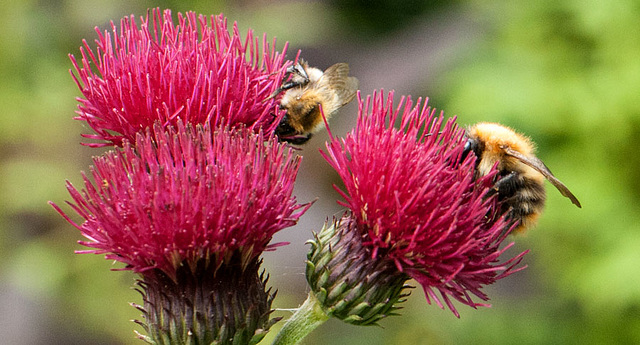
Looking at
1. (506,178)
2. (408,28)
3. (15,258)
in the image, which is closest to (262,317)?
(506,178)

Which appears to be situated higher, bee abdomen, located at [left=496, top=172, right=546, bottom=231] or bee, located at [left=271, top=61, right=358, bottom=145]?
bee, located at [left=271, top=61, right=358, bottom=145]

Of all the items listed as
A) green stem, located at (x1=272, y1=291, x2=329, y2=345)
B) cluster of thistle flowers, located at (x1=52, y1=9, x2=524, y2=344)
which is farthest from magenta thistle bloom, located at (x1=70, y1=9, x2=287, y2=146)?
green stem, located at (x1=272, y1=291, x2=329, y2=345)

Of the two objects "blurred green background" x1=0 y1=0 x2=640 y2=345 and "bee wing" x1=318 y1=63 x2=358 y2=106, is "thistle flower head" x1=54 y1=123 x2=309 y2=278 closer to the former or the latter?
"bee wing" x1=318 y1=63 x2=358 y2=106

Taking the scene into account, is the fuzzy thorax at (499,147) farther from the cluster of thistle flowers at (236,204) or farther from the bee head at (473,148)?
the cluster of thistle flowers at (236,204)

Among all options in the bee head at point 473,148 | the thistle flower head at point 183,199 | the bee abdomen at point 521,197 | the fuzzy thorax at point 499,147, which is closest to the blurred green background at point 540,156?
the bee abdomen at point 521,197

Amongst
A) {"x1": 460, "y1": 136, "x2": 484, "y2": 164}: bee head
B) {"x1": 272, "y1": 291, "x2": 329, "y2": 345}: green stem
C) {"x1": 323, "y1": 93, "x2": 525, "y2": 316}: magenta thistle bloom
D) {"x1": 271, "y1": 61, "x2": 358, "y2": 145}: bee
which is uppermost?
{"x1": 271, "y1": 61, "x2": 358, "y2": 145}: bee

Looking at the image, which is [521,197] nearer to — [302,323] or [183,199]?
[302,323]

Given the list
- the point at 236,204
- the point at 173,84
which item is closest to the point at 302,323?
the point at 236,204
